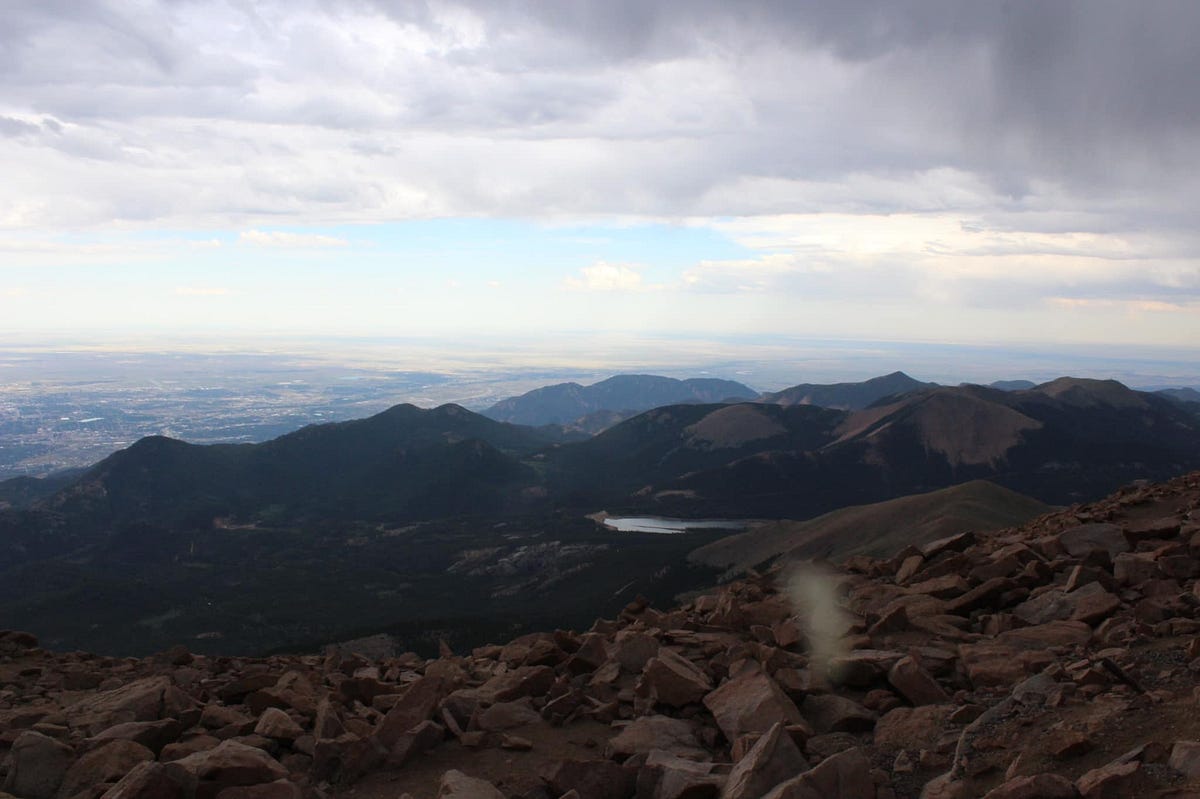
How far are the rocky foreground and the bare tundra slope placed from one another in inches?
2512

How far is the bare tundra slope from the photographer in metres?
86.3

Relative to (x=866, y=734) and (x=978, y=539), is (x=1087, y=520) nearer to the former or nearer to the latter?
(x=978, y=539)

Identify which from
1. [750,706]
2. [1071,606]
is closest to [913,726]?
[750,706]

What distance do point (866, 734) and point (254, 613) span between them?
4374 inches

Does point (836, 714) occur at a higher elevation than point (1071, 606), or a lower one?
lower

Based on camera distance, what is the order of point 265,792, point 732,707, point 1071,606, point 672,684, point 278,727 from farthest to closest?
point 1071,606, point 672,684, point 278,727, point 732,707, point 265,792

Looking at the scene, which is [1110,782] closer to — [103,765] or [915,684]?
[915,684]

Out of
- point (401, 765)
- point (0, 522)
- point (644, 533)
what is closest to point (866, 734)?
point (401, 765)

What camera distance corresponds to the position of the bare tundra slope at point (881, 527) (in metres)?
86.3

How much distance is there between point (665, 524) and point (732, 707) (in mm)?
164666

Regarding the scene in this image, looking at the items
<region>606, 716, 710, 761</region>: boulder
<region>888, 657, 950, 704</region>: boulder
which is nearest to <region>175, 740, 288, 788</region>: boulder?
<region>606, 716, 710, 761</region>: boulder

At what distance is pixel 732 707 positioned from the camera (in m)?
13.6

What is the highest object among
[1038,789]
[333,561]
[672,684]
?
[1038,789]

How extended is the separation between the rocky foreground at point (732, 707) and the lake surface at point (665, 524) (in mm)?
143169
